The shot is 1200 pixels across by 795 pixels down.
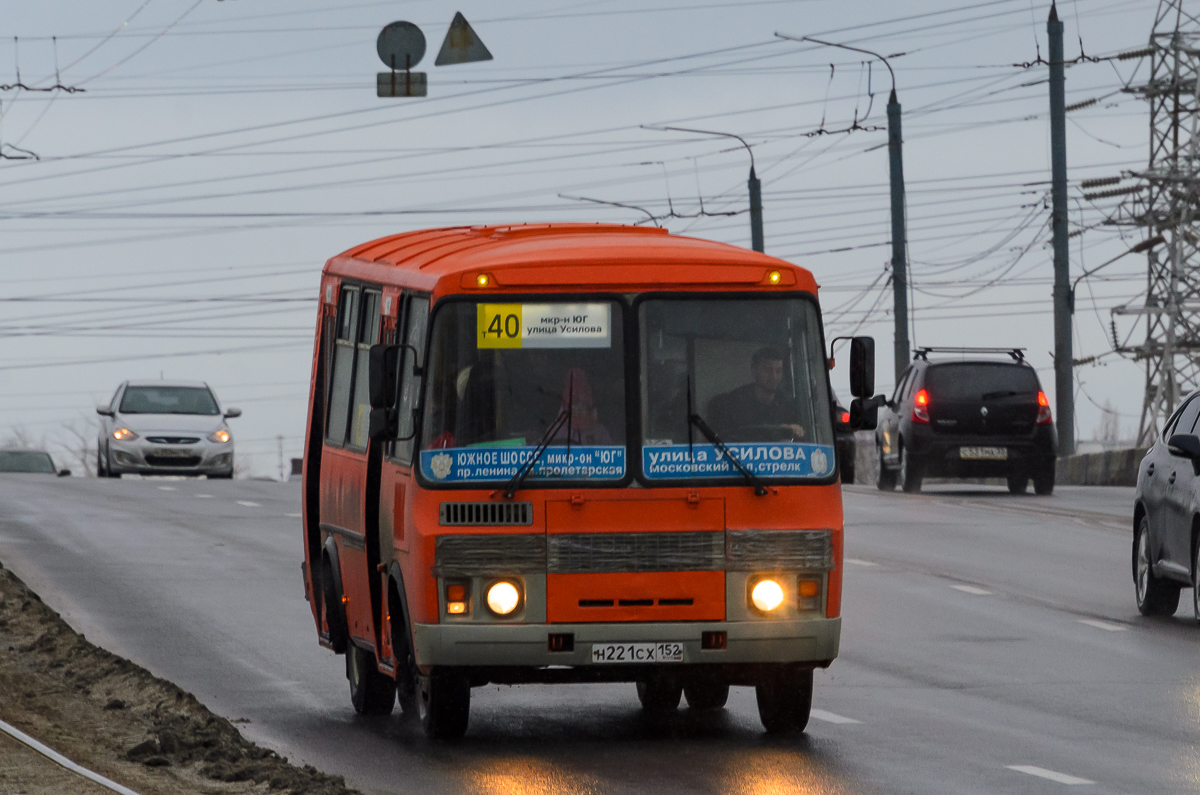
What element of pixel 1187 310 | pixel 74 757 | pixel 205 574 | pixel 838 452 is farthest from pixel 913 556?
pixel 1187 310

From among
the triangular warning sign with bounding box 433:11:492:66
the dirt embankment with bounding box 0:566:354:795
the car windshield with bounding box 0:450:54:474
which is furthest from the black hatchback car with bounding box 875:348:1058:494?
the car windshield with bounding box 0:450:54:474

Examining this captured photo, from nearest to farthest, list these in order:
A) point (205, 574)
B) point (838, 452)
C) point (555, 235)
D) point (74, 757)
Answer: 1. point (74, 757)
2. point (838, 452)
3. point (555, 235)
4. point (205, 574)

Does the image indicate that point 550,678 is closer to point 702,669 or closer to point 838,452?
point 702,669

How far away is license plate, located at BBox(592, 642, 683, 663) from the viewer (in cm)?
1050

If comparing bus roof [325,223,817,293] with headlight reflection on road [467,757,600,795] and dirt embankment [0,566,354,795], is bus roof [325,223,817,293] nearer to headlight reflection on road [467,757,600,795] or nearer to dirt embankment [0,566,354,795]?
headlight reflection on road [467,757,600,795]

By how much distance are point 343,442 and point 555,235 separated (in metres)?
1.71

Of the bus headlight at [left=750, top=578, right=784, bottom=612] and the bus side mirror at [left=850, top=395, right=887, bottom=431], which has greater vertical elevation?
the bus side mirror at [left=850, top=395, right=887, bottom=431]

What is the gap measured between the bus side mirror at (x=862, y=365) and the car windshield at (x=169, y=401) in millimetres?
29435

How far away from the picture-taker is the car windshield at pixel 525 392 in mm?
10570

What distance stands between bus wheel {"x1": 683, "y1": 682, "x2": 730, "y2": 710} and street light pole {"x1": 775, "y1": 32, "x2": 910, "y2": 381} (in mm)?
34084

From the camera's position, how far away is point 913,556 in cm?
2216

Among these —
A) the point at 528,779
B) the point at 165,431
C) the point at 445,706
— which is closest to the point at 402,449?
the point at 445,706

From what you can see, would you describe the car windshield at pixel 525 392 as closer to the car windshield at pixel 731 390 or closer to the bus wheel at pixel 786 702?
the car windshield at pixel 731 390

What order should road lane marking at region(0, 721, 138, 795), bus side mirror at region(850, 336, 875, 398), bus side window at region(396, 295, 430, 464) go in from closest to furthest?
road lane marking at region(0, 721, 138, 795) < bus side window at region(396, 295, 430, 464) < bus side mirror at region(850, 336, 875, 398)
